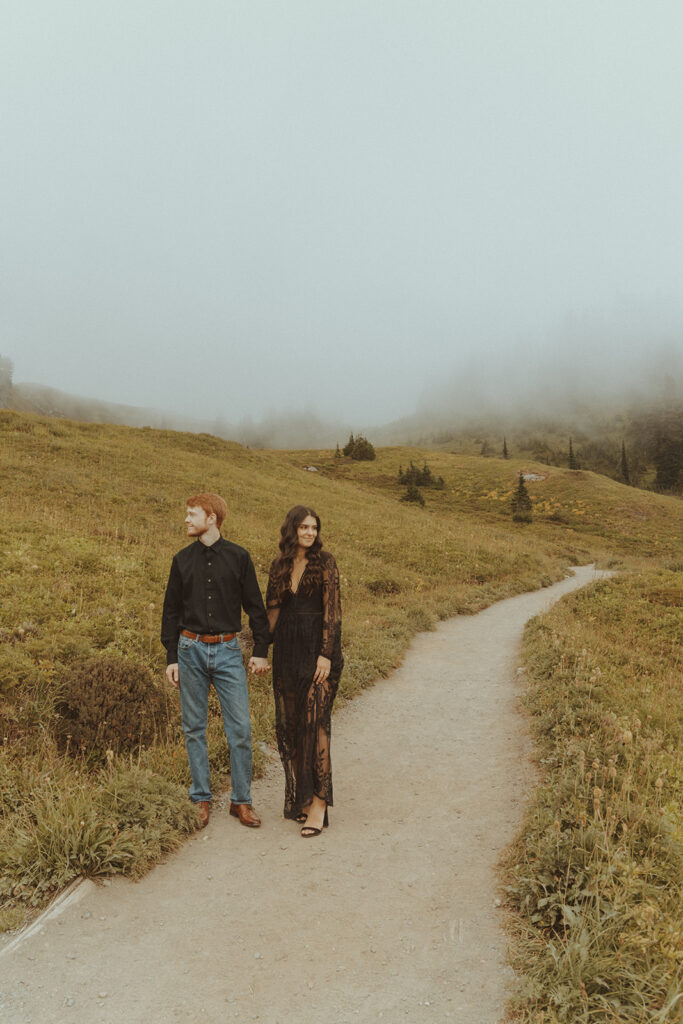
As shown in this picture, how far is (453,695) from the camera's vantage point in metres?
9.95

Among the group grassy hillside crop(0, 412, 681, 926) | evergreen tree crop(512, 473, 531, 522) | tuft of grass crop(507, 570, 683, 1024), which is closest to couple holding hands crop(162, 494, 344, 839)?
grassy hillside crop(0, 412, 681, 926)

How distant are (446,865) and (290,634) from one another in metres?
2.51

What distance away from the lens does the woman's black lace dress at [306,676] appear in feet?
18.3

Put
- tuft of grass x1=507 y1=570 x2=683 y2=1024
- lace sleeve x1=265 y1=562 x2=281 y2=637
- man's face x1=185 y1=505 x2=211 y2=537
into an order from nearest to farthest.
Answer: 1. tuft of grass x1=507 y1=570 x2=683 y2=1024
2. man's face x1=185 y1=505 x2=211 y2=537
3. lace sleeve x1=265 y1=562 x2=281 y2=637

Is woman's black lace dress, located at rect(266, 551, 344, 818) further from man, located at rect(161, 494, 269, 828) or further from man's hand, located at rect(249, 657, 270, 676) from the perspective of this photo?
man, located at rect(161, 494, 269, 828)

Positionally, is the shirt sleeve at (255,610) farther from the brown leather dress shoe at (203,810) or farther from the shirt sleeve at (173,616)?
the brown leather dress shoe at (203,810)

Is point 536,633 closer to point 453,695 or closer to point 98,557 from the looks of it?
point 453,695

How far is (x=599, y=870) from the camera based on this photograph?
402 centimetres

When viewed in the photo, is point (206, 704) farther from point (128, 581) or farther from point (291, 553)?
point (128, 581)

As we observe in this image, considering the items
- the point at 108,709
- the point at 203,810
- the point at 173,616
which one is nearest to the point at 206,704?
the point at 173,616

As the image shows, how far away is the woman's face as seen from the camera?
558 cm

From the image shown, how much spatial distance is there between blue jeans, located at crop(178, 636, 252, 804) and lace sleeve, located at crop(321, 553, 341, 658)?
0.88 meters

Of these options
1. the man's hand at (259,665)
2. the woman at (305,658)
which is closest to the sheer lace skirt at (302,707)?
the woman at (305,658)

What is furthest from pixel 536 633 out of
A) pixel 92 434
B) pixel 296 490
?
pixel 92 434
